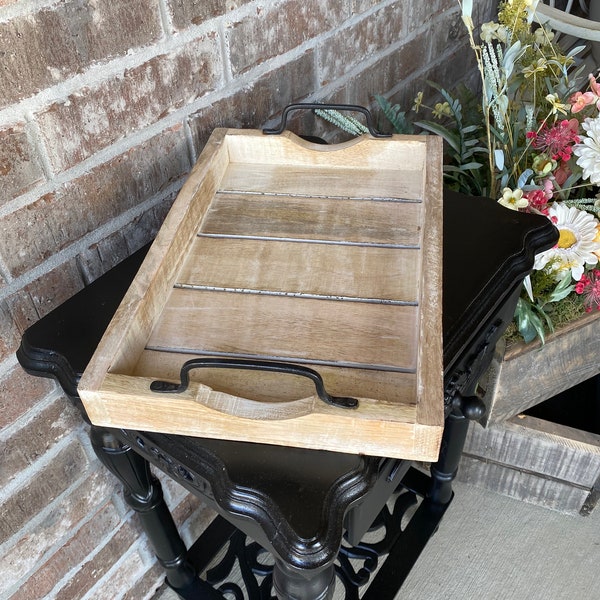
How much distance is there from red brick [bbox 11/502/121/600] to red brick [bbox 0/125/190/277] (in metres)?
0.52

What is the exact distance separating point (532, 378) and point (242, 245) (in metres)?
0.72

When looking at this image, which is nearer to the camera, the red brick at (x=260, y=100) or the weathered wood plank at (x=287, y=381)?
the weathered wood plank at (x=287, y=381)

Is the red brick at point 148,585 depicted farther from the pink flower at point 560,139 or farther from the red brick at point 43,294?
the pink flower at point 560,139

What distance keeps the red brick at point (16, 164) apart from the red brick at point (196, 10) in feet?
0.88

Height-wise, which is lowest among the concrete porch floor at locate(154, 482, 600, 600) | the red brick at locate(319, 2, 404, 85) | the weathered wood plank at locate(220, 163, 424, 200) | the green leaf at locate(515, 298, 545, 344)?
the concrete porch floor at locate(154, 482, 600, 600)

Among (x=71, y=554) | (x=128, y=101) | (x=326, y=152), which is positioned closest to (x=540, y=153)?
(x=326, y=152)

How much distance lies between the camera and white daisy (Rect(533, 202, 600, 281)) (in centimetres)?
100

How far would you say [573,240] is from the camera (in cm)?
101

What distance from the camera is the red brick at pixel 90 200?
2.45 ft

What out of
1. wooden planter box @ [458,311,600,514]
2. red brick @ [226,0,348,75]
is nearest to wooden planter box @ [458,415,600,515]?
wooden planter box @ [458,311,600,514]

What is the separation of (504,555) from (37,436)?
3.38 ft

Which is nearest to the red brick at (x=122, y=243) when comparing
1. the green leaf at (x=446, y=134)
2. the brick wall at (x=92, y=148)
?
the brick wall at (x=92, y=148)

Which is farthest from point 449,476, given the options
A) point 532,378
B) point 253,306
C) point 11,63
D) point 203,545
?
point 11,63

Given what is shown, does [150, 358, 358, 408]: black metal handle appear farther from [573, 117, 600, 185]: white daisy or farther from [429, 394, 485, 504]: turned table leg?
[573, 117, 600, 185]: white daisy
